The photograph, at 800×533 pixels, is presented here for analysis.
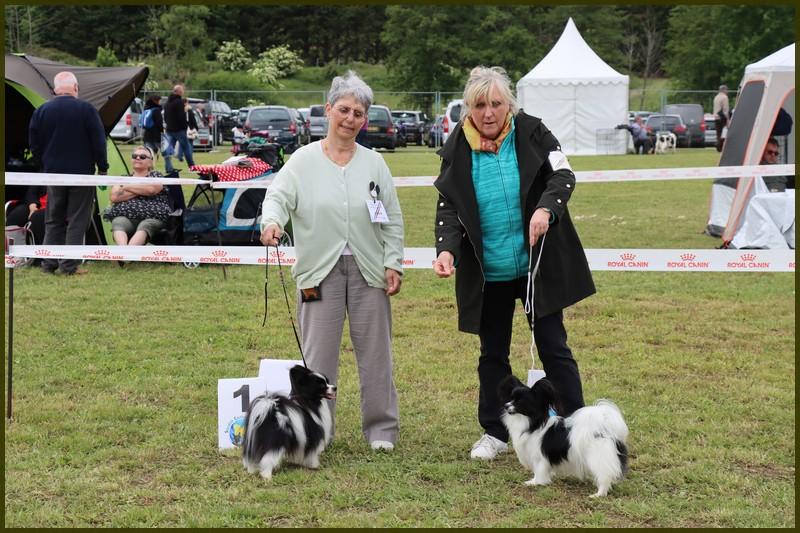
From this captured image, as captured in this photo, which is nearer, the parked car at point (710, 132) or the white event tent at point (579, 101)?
the white event tent at point (579, 101)

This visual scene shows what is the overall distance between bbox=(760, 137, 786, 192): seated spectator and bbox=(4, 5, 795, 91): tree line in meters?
33.8

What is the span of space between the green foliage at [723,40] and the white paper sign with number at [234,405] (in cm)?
4100

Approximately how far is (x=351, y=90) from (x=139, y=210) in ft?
17.5

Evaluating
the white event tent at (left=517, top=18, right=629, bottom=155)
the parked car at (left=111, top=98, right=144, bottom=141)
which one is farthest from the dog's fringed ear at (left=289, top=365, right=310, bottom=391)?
the parked car at (left=111, top=98, right=144, bottom=141)

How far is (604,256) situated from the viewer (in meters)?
5.28

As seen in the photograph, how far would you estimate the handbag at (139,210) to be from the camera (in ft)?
28.0

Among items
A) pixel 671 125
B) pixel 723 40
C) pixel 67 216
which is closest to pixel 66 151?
pixel 67 216

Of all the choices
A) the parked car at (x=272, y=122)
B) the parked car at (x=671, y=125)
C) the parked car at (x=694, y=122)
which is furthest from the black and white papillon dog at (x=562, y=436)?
the parked car at (x=694, y=122)

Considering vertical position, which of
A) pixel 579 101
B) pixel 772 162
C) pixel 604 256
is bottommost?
pixel 604 256

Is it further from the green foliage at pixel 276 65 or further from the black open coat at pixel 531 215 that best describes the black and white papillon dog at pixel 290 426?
the green foliage at pixel 276 65

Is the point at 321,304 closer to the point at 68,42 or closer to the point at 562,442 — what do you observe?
the point at 562,442

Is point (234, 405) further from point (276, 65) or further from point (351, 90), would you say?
point (276, 65)

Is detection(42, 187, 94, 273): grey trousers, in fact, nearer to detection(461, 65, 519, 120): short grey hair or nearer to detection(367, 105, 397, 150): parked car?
detection(461, 65, 519, 120): short grey hair

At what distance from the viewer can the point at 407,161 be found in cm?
2206
